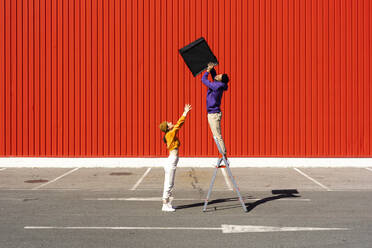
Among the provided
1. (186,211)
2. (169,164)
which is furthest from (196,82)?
(186,211)

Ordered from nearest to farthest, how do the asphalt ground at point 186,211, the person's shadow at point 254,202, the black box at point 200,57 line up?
the asphalt ground at point 186,211
the black box at point 200,57
the person's shadow at point 254,202

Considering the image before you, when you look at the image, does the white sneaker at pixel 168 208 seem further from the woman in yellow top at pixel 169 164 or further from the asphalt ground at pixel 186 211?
the asphalt ground at pixel 186 211

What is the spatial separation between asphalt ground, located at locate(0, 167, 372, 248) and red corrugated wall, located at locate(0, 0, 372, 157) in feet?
9.01

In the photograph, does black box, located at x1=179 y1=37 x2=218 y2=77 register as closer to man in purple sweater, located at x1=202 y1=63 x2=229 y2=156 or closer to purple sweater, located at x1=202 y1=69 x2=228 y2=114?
man in purple sweater, located at x1=202 y1=63 x2=229 y2=156

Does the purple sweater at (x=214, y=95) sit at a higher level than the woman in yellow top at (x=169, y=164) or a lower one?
higher

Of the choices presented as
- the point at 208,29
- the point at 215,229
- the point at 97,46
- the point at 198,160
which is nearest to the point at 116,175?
the point at 198,160

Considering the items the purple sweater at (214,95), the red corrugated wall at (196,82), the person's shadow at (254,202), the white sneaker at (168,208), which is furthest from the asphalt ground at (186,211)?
the red corrugated wall at (196,82)

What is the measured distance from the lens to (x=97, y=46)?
1867 cm

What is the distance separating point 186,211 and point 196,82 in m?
9.29

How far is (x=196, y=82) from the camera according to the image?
1856 cm

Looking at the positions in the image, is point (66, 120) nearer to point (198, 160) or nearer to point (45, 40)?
point (45, 40)

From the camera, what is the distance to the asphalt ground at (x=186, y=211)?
301 inches

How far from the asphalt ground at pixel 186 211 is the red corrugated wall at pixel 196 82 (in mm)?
2745

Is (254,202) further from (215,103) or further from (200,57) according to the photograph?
(200,57)
